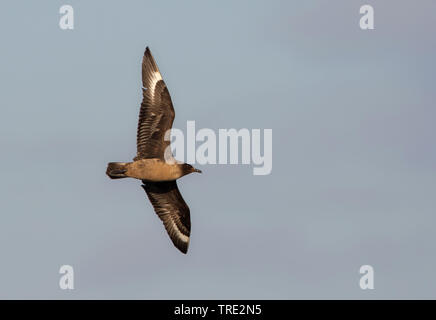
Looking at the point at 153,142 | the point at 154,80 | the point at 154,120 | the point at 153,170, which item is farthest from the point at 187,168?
the point at 154,80

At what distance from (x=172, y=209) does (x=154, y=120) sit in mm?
2091

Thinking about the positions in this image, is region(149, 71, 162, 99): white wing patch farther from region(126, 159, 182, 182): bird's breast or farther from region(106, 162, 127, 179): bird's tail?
region(106, 162, 127, 179): bird's tail

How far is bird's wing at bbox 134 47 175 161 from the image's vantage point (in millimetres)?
19234

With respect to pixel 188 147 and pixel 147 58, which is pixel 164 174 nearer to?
pixel 188 147

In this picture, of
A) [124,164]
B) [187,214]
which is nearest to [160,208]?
[187,214]

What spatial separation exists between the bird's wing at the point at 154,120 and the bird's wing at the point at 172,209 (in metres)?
0.98

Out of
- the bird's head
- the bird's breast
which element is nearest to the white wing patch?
the bird's breast

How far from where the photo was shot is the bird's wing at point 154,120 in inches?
757

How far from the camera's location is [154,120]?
1934 centimetres

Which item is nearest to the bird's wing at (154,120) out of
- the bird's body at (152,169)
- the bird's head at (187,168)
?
the bird's body at (152,169)

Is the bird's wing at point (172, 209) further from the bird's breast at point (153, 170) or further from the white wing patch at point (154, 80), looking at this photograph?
the white wing patch at point (154, 80)

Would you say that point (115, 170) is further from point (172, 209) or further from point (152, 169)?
point (172, 209)
